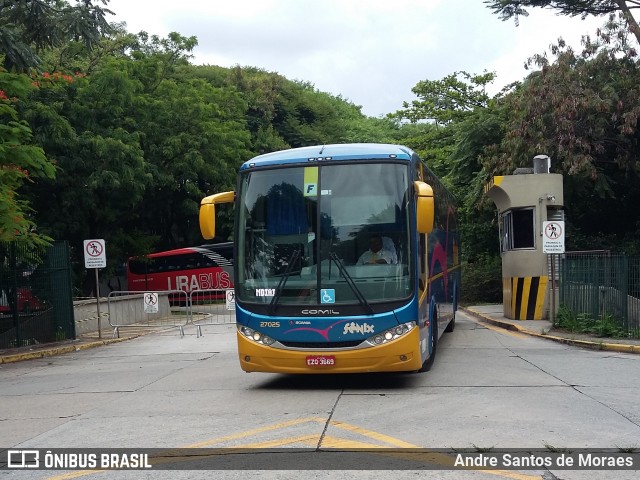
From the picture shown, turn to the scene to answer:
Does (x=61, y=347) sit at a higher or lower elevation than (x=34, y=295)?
lower

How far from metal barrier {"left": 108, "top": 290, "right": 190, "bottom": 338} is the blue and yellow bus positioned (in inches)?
546

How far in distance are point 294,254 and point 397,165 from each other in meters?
1.92

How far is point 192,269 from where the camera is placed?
45094 millimetres

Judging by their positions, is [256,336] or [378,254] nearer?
[378,254]

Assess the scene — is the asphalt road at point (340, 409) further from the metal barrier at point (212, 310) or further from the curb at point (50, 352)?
the metal barrier at point (212, 310)

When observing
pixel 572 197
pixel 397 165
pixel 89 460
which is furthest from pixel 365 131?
pixel 89 460

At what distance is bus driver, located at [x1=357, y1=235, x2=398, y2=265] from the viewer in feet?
33.7

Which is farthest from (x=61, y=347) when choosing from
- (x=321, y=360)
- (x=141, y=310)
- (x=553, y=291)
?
(x=553, y=291)

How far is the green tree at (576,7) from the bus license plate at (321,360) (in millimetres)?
19205

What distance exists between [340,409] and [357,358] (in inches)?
43.8

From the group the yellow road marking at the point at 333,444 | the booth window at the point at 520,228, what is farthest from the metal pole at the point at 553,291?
→ the yellow road marking at the point at 333,444

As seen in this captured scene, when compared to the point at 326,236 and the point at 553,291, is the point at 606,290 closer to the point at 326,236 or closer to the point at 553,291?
the point at 553,291

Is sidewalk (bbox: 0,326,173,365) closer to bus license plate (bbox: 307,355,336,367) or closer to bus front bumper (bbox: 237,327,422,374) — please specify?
bus front bumper (bbox: 237,327,422,374)

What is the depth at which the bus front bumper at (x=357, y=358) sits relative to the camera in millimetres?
10141
